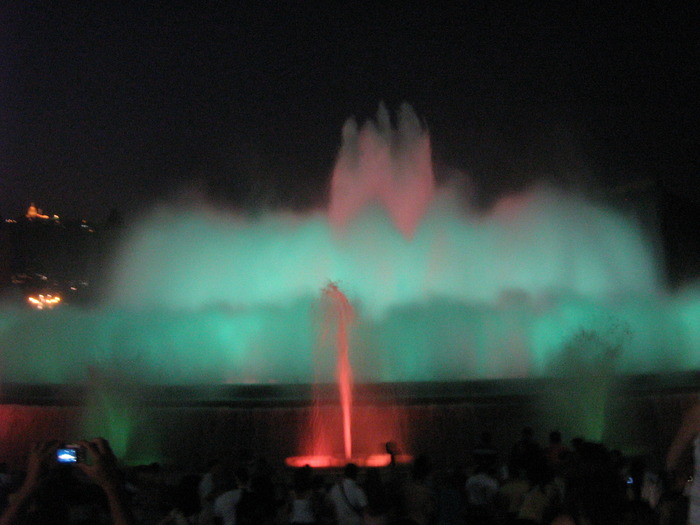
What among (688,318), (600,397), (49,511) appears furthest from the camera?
(688,318)

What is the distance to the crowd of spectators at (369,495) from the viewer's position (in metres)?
2.84

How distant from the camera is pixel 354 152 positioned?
23.4m

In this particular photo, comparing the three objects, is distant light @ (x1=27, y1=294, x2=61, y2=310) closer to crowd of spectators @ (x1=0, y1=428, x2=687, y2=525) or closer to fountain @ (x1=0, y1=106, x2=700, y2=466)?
fountain @ (x1=0, y1=106, x2=700, y2=466)

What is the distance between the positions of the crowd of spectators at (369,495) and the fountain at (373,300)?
1029cm

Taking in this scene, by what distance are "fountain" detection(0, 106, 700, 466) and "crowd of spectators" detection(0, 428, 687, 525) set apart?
405 inches

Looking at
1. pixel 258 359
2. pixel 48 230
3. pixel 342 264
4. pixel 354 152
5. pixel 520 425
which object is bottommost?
pixel 520 425

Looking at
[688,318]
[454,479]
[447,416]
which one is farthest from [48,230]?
[454,479]

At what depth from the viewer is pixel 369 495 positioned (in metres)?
4.89

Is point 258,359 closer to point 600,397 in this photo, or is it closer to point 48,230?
point 600,397

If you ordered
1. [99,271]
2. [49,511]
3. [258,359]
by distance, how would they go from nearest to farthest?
[49,511] < [258,359] < [99,271]

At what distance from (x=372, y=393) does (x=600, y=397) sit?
3799 millimetres

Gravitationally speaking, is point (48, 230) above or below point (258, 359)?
above

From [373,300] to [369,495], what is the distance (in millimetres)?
17278

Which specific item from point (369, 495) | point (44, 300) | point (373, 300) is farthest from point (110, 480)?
point (44, 300)
